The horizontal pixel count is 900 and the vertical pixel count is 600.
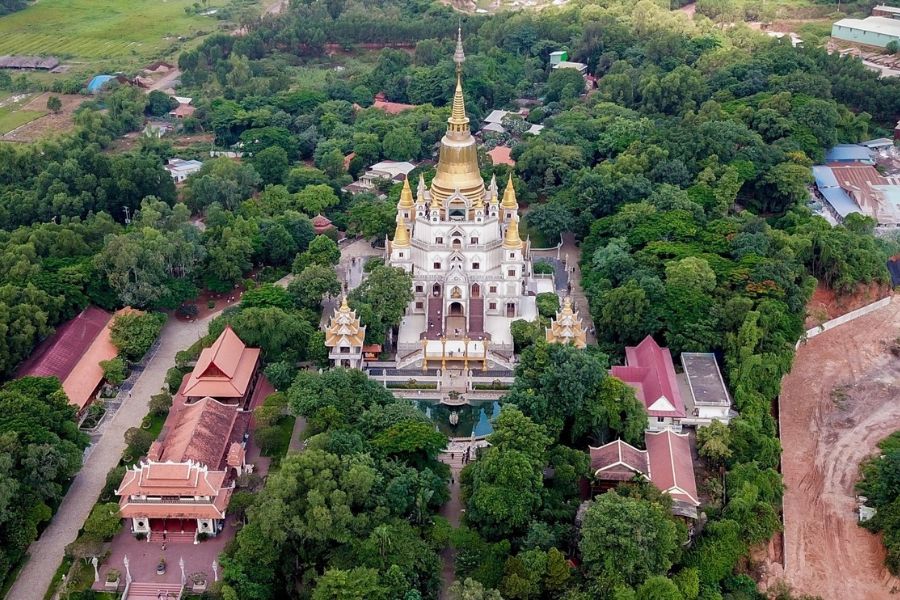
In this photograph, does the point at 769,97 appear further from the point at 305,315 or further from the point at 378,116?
the point at 305,315

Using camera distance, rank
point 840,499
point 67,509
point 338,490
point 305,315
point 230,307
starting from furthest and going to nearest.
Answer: point 230,307
point 305,315
point 840,499
point 67,509
point 338,490

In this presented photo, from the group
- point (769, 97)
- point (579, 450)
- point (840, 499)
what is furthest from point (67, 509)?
point (769, 97)

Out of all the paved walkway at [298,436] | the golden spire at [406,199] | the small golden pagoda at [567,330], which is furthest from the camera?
the golden spire at [406,199]

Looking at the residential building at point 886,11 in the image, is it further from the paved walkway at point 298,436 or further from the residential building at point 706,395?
the paved walkway at point 298,436

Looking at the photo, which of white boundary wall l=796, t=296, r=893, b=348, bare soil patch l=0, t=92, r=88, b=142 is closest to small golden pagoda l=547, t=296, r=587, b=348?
white boundary wall l=796, t=296, r=893, b=348

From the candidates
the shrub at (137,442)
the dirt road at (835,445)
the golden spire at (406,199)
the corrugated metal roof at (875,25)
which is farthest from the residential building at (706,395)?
the corrugated metal roof at (875,25)

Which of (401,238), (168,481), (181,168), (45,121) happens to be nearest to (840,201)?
(401,238)

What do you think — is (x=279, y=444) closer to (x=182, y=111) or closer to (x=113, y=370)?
(x=113, y=370)
